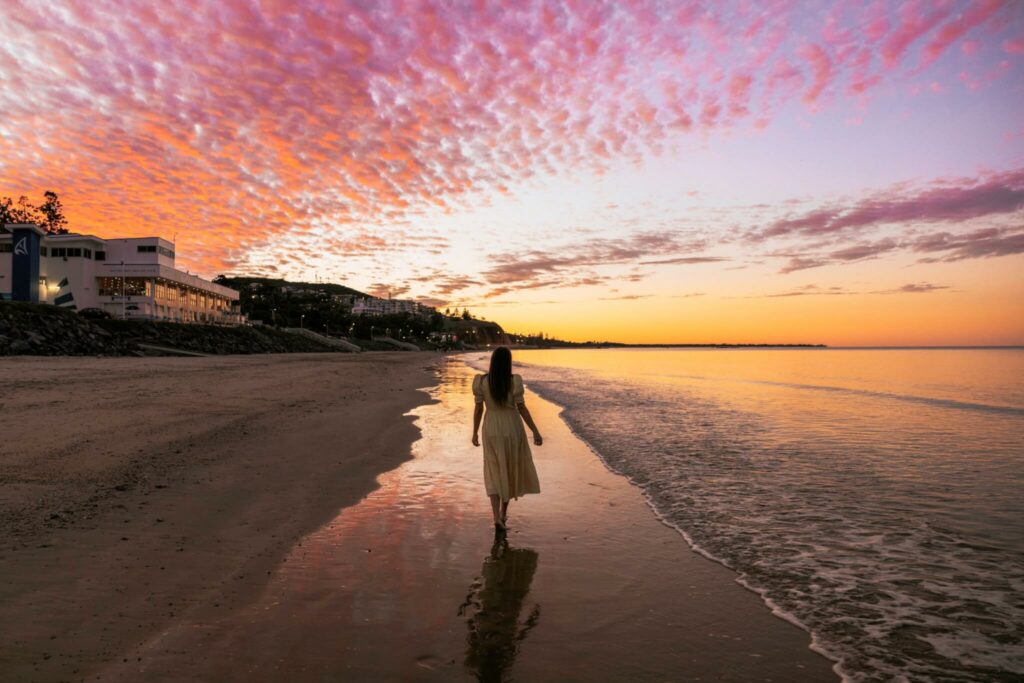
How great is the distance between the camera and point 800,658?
4.38m

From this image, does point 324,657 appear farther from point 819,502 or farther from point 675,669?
point 819,502

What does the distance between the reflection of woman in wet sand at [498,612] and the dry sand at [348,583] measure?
0.02m

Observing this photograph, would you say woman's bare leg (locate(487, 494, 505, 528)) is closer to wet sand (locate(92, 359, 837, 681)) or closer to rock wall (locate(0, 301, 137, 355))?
wet sand (locate(92, 359, 837, 681))

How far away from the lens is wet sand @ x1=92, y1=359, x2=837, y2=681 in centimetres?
396

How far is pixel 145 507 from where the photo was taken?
743cm

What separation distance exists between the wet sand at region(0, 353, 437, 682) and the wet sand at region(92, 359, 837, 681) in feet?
1.01

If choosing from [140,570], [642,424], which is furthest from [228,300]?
[140,570]

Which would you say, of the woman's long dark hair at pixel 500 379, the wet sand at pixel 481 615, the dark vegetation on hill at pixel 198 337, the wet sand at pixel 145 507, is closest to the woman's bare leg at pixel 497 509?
the wet sand at pixel 481 615

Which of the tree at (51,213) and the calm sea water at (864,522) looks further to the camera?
the tree at (51,213)

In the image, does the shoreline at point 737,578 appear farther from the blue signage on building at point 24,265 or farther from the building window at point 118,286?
the building window at point 118,286

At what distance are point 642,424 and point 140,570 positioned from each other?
16264 mm

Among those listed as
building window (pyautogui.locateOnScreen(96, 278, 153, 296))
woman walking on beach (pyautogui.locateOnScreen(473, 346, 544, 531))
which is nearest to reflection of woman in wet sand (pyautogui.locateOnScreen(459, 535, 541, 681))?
woman walking on beach (pyautogui.locateOnScreen(473, 346, 544, 531))

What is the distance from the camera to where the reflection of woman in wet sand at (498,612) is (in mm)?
4070

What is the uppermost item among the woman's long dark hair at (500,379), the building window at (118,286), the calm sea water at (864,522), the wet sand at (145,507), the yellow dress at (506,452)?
the building window at (118,286)
